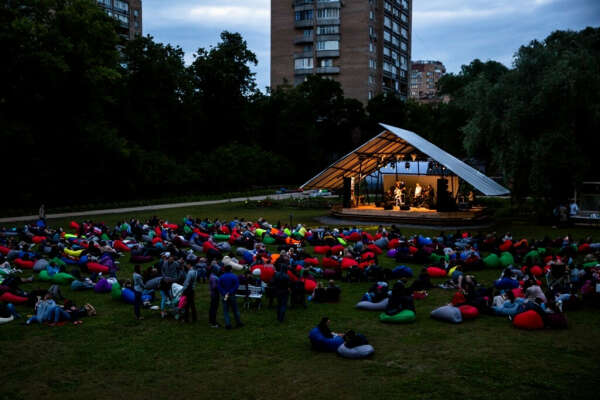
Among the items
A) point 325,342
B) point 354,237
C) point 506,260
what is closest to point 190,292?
point 325,342

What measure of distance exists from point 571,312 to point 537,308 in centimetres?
183

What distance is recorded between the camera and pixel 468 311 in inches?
465

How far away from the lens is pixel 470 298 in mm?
12500

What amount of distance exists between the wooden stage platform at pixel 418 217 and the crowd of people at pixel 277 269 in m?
7.67

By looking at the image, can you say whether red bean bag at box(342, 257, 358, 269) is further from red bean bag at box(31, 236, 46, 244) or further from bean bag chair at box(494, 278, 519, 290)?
red bean bag at box(31, 236, 46, 244)

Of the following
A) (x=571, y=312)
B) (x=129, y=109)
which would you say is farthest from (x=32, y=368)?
(x=129, y=109)

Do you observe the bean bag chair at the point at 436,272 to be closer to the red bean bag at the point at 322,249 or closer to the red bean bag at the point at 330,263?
the red bean bag at the point at 330,263

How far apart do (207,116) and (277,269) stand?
60.0m

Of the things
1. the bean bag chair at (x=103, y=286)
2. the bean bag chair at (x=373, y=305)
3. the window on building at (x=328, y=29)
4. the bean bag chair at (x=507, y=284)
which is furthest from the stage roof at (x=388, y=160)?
the window on building at (x=328, y=29)

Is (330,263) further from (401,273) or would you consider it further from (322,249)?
(322,249)

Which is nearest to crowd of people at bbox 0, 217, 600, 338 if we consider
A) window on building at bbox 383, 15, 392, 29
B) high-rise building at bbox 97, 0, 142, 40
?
high-rise building at bbox 97, 0, 142, 40

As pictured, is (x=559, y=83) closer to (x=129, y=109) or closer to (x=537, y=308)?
(x=537, y=308)

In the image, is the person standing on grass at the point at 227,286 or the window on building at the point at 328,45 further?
the window on building at the point at 328,45

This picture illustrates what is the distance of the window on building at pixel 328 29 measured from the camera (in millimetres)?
91869
